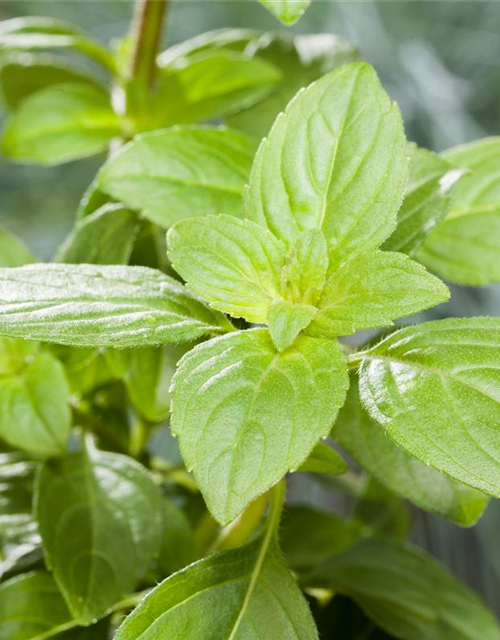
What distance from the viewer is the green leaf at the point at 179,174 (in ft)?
1.51

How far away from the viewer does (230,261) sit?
1.25 ft

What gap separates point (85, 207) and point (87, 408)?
0.45 ft

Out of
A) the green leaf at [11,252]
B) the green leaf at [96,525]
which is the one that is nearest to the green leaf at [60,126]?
the green leaf at [11,252]

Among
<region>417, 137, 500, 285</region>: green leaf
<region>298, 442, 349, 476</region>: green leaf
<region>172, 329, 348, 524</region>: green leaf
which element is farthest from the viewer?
<region>417, 137, 500, 285</region>: green leaf

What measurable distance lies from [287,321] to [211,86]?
0.91 ft

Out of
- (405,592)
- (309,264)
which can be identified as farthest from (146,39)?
(405,592)

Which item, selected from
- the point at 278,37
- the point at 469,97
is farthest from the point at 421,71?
the point at 278,37

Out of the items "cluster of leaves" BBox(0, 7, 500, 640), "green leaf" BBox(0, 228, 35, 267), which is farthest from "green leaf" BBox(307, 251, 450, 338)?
"green leaf" BBox(0, 228, 35, 267)

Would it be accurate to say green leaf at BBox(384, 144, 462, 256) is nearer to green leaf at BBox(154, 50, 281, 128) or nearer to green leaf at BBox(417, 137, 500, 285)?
green leaf at BBox(417, 137, 500, 285)

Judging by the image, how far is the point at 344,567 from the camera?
1.88 feet

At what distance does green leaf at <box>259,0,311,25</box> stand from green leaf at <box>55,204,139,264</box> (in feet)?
0.53

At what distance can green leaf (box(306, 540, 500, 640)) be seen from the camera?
0.55 m

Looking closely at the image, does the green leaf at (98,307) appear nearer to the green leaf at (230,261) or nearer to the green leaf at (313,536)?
the green leaf at (230,261)

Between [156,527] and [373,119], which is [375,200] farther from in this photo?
[156,527]
